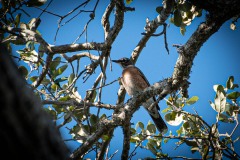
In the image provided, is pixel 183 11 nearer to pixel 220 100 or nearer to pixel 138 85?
pixel 220 100

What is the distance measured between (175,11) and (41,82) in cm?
229

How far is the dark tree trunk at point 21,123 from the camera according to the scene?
0.77 metres

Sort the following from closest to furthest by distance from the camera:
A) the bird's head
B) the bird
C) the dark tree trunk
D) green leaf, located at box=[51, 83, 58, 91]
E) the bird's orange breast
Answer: the dark tree trunk < green leaf, located at box=[51, 83, 58, 91] < the bird < the bird's orange breast < the bird's head

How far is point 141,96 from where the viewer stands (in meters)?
3.60

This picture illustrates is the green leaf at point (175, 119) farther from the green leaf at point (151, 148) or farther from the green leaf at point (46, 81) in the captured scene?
the green leaf at point (46, 81)

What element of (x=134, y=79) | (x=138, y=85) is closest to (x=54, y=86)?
(x=134, y=79)

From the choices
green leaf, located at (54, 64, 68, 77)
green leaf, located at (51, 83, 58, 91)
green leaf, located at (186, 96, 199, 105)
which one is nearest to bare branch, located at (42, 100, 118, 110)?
green leaf, located at (51, 83, 58, 91)

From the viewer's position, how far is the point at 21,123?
0.82 meters

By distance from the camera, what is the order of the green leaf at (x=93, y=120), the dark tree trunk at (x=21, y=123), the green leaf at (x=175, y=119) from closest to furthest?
1. the dark tree trunk at (x=21, y=123)
2. the green leaf at (x=93, y=120)
3. the green leaf at (x=175, y=119)

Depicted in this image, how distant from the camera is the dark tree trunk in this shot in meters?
0.77

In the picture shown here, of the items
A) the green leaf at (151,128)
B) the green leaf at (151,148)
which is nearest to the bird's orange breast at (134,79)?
the green leaf at (151,128)

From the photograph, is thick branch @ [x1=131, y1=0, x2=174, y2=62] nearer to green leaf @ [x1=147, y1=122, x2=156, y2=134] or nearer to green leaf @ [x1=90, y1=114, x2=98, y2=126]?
green leaf @ [x1=147, y1=122, x2=156, y2=134]

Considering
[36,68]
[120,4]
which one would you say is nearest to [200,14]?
[120,4]

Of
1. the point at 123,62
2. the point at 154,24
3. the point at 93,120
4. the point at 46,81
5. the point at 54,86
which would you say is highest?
the point at 123,62
